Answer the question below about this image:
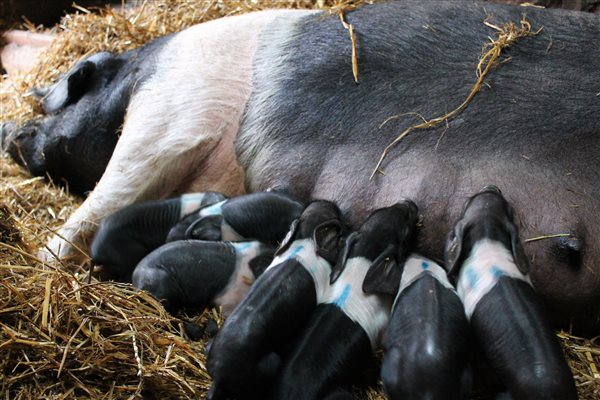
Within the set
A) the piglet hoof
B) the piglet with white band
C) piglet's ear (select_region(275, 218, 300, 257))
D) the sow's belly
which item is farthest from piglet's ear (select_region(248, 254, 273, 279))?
the piglet hoof

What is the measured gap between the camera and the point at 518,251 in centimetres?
234

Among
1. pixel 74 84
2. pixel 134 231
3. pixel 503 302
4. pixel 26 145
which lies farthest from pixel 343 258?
pixel 26 145

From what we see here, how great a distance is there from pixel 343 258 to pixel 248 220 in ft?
1.65

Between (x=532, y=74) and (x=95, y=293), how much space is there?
1732 millimetres

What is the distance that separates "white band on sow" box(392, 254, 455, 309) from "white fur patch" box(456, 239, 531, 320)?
0.06 m

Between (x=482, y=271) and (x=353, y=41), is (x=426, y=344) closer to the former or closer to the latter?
(x=482, y=271)

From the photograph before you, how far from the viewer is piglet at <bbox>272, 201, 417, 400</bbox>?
2121 mm

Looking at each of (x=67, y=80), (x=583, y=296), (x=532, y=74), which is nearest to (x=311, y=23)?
(x=532, y=74)

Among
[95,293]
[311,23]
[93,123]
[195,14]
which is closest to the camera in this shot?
[95,293]

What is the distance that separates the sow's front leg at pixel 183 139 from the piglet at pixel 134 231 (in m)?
0.20

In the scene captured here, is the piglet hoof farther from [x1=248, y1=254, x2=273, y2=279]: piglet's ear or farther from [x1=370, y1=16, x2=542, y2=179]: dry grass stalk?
[x1=370, y1=16, x2=542, y2=179]: dry grass stalk

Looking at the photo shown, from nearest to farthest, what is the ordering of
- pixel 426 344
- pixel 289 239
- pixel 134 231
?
pixel 426 344 < pixel 289 239 < pixel 134 231

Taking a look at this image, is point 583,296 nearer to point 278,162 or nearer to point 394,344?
Answer: point 394,344

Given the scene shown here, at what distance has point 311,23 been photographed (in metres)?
3.28
